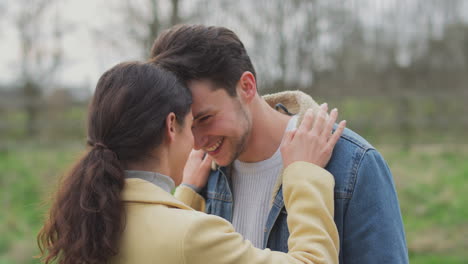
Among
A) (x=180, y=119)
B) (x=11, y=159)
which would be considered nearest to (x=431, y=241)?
(x=180, y=119)

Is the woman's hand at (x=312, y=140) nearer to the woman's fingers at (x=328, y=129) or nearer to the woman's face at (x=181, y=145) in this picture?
the woman's fingers at (x=328, y=129)

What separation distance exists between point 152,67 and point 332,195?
0.79m

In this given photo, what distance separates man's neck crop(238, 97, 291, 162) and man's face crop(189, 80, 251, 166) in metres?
0.06

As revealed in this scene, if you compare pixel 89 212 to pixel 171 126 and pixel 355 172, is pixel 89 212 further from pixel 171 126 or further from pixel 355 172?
pixel 355 172

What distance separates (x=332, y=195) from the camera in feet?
6.00

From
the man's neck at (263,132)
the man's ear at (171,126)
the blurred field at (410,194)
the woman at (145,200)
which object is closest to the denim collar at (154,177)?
the woman at (145,200)

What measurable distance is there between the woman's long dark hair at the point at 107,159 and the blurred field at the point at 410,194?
3.46 meters

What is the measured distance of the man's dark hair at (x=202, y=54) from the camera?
6.50 feet

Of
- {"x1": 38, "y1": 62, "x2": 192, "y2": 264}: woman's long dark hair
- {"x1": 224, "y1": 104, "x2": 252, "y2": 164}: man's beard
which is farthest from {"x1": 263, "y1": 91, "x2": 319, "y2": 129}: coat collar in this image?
{"x1": 38, "y1": 62, "x2": 192, "y2": 264}: woman's long dark hair

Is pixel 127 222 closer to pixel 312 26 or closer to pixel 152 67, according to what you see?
pixel 152 67

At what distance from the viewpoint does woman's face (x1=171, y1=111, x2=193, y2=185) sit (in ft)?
5.80

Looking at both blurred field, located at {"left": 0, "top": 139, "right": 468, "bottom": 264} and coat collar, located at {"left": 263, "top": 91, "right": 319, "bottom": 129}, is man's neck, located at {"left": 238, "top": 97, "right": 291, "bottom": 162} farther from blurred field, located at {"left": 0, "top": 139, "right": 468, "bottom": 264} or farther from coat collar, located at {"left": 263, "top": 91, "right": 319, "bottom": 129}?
blurred field, located at {"left": 0, "top": 139, "right": 468, "bottom": 264}

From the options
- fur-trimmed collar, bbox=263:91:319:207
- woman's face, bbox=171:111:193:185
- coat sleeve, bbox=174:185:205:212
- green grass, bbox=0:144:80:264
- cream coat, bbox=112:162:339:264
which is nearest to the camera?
cream coat, bbox=112:162:339:264

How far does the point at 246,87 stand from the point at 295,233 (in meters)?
0.77
